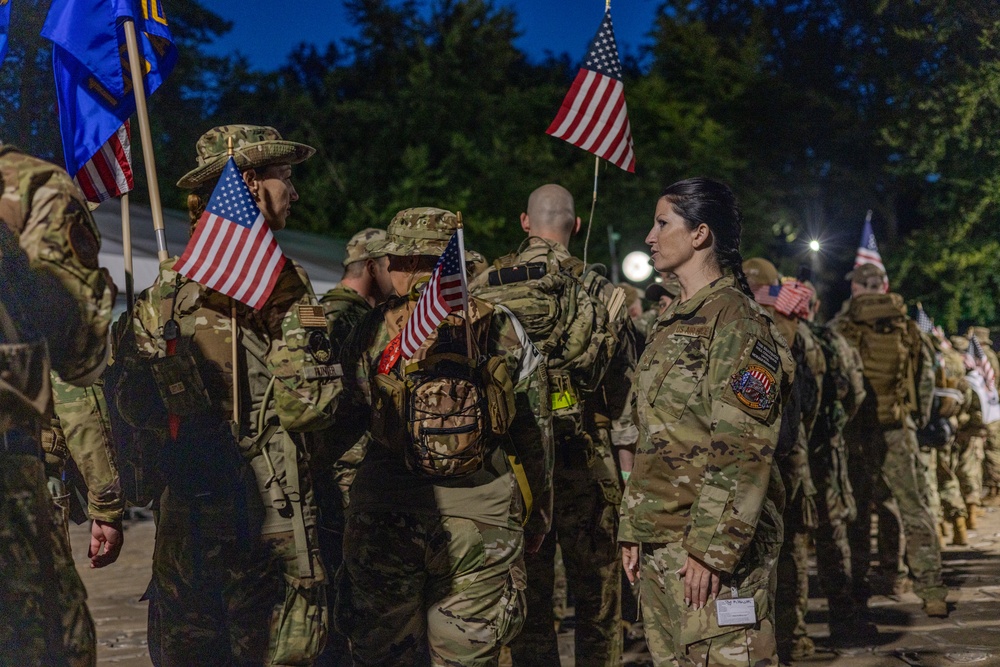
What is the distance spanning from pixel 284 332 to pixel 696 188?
168 cm

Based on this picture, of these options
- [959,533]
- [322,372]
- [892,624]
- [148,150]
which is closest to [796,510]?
A: [892,624]

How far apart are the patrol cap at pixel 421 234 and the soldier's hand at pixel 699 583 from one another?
67.1 inches

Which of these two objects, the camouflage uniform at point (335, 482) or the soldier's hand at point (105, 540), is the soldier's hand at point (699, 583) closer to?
the soldier's hand at point (105, 540)

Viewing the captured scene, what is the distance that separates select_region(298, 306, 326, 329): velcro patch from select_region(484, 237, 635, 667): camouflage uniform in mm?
2046

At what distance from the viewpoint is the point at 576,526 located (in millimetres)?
5883

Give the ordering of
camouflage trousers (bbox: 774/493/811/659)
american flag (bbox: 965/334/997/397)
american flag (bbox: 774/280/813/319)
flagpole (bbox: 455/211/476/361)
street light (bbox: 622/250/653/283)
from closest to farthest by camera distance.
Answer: flagpole (bbox: 455/211/476/361) < camouflage trousers (bbox: 774/493/811/659) < american flag (bbox: 774/280/813/319) < american flag (bbox: 965/334/997/397) < street light (bbox: 622/250/653/283)

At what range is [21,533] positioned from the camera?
2.59 m

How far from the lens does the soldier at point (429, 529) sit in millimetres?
4109

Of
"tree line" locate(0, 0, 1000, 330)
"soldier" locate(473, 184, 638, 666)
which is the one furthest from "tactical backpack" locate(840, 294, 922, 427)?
"tree line" locate(0, 0, 1000, 330)

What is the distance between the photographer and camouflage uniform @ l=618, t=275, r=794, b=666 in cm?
353

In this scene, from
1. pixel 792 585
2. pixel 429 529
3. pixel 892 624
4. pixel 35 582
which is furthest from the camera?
pixel 892 624

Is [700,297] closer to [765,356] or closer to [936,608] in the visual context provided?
[765,356]

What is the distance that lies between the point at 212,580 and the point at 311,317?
1.11 metres

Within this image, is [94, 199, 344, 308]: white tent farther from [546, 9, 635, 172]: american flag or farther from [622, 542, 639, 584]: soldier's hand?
[622, 542, 639, 584]: soldier's hand
